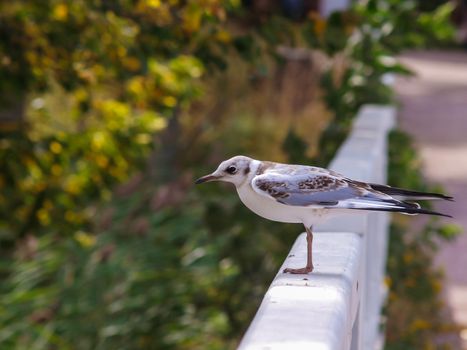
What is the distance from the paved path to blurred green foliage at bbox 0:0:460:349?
1.62m

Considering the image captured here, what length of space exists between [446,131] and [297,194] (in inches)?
507

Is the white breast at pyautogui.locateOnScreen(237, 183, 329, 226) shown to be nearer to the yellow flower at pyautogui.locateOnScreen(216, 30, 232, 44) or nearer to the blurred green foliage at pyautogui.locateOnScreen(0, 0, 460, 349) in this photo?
the blurred green foliage at pyautogui.locateOnScreen(0, 0, 460, 349)

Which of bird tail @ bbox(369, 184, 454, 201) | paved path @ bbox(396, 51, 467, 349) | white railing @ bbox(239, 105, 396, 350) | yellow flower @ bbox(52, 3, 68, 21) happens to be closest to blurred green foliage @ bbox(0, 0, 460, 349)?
yellow flower @ bbox(52, 3, 68, 21)

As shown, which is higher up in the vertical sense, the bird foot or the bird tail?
the bird tail

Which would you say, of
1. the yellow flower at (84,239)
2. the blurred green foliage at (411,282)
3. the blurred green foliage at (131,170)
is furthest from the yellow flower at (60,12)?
the blurred green foliage at (411,282)

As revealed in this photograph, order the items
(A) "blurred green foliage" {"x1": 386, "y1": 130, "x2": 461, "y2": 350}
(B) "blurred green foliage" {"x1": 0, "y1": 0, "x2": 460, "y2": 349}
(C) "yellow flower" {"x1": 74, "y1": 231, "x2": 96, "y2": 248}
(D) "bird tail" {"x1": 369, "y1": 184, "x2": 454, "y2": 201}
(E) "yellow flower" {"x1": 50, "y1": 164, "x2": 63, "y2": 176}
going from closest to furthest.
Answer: (D) "bird tail" {"x1": 369, "y1": 184, "x2": 454, "y2": 201} → (B) "blurred green foliage" {"x1": 0, "y1": 0, "x2": 460, "y2": 349} → (E) "yellow flower" {"x1": 50, "y1": 164, "x2": 63, "y2": 176} → (C) "yellow flower" {"x1": 74, "y1": 231, "x2": 96, "y2": 248} → (A) "blurred green foliage" {"x1": 386, "y1": 130, "x2": 461, "y2": 350}

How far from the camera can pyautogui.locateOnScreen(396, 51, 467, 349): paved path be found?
9188 millimetres

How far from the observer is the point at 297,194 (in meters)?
3.35

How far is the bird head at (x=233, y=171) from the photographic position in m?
3.30

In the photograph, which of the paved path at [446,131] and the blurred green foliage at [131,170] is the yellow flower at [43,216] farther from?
the paved path at [446,131]

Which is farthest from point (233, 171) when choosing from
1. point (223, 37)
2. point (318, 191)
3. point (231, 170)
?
point (223, 37)

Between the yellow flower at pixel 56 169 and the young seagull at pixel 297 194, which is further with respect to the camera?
the yellow flower at pixel 56 169

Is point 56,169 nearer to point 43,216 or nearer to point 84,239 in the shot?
point 43,216

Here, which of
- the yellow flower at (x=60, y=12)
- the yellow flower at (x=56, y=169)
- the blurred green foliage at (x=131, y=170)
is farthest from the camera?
the yellow flower at (x=56, y=169)
